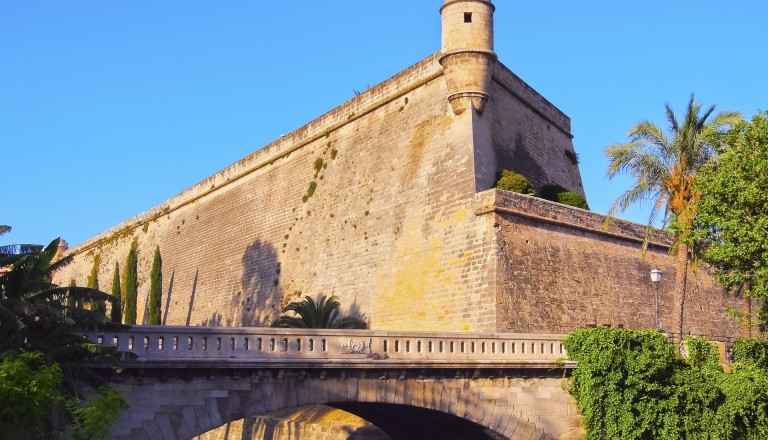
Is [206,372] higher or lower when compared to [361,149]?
lower

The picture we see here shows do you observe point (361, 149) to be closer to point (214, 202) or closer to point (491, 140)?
point (491, 140)

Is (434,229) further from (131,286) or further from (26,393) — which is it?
(131,286)

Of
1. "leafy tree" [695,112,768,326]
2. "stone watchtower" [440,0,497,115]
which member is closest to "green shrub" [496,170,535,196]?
"stone watchtower" [440,0,497,115]

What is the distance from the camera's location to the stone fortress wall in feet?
82.1

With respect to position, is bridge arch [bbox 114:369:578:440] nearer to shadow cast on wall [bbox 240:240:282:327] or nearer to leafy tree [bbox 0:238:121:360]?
leafy tree [bbox 0:238:121:360]

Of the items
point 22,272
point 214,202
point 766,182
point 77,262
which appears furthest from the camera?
point 77,262

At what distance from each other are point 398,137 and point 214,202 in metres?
15.5

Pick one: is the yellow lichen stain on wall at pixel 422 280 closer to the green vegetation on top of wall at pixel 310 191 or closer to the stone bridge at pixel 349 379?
the stone bridge at pixel 349 379

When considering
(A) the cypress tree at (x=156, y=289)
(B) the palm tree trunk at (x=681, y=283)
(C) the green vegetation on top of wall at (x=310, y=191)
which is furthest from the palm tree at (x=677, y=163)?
(A) the cypress tree at (x=156, y=289)

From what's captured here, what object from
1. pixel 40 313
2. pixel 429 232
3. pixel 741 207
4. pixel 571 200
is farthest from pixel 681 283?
pixel 40 313

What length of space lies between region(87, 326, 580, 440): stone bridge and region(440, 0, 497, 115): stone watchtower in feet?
33.5

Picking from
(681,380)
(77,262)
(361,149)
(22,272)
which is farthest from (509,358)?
(77,262)

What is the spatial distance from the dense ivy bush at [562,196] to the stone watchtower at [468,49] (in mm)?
4930

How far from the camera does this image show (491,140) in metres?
28.2
